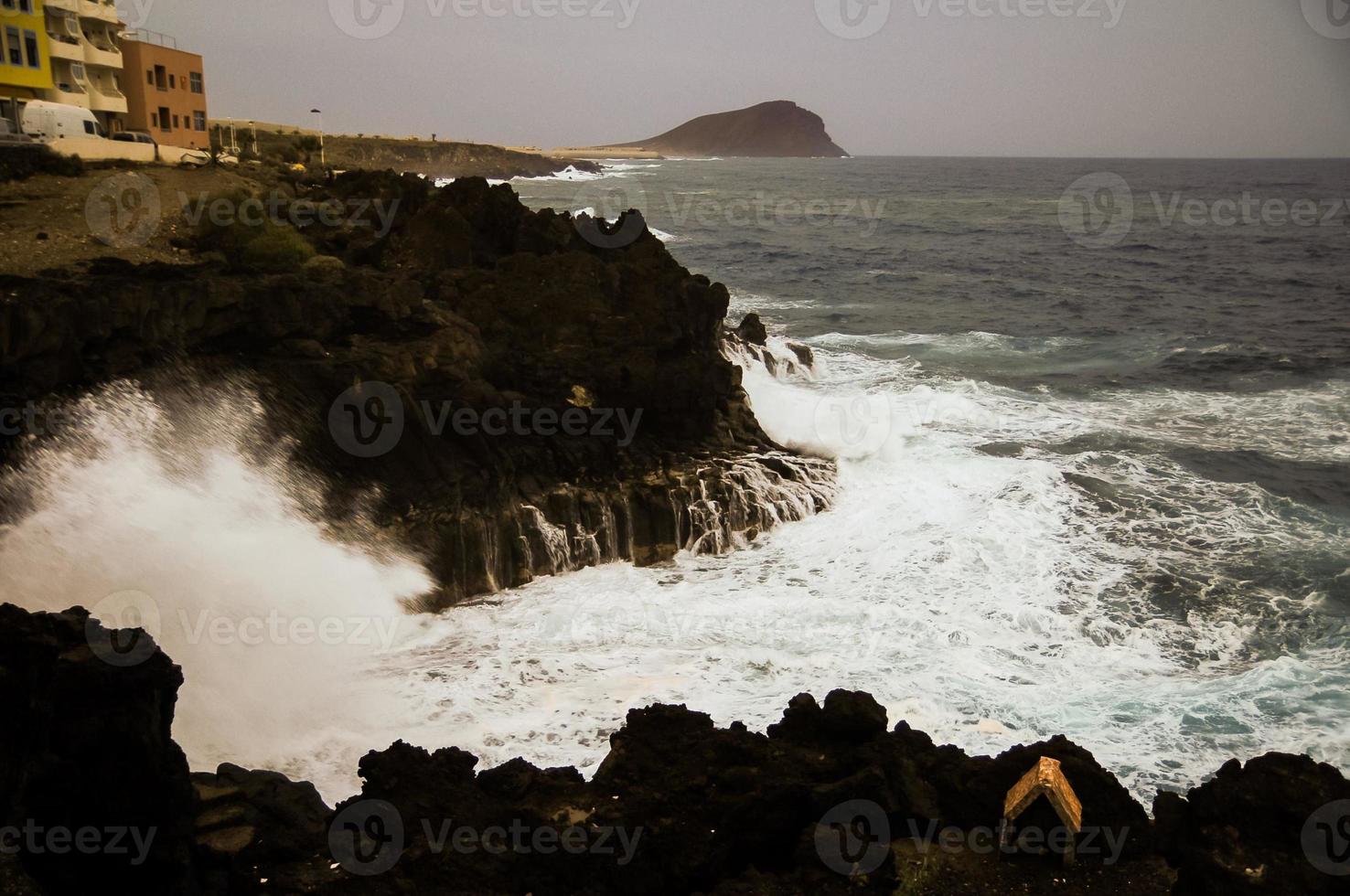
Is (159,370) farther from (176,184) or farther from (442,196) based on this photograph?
(176,184)

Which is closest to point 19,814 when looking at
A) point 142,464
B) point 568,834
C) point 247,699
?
point 568,834

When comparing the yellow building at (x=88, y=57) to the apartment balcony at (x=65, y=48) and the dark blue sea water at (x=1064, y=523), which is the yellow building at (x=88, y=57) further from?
the dark blue sea water at (x=1064, y=523)

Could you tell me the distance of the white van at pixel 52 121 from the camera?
2838cm

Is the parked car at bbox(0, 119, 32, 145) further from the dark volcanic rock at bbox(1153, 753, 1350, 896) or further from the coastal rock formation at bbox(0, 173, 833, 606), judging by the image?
the dark volcanic rock at bbox(1153, 753, 1350, 896)

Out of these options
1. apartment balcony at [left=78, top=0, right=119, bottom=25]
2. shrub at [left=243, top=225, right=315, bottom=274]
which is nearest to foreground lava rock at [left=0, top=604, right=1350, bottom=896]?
shrub at [left=243, top=225, right=315, bottom=274]

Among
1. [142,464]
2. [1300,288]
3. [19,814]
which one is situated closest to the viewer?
[19,814]

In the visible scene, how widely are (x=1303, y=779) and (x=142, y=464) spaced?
16381 millimetres

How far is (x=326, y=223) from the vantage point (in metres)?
25.9

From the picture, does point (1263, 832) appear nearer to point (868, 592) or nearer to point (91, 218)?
point (868, 592)

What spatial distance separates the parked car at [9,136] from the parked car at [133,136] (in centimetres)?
528

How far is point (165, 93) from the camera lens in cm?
3891

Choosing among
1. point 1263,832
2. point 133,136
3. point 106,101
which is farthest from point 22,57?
point 1263,832

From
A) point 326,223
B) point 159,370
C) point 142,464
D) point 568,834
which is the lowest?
point 568,834

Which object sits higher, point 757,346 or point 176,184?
point 176,184
